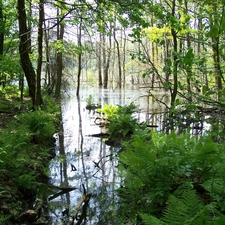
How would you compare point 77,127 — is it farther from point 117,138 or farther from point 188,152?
point 188,152

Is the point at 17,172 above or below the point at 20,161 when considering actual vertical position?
below

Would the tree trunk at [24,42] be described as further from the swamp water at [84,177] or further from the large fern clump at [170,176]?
the large fern clump at [170,176]

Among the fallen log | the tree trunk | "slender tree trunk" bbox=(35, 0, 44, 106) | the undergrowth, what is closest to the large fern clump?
the fallen log

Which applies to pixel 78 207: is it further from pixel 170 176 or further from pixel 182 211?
pixel 182 211

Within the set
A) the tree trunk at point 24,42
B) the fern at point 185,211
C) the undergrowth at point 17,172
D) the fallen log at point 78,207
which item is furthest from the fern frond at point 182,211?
the tree trunk at point 24,42

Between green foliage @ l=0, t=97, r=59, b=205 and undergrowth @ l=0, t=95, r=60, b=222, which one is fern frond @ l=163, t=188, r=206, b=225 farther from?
green foliage @ l=0, t=97, r=59, b=205

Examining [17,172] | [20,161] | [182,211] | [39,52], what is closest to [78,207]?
[17,172]

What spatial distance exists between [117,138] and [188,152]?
501 centimetres

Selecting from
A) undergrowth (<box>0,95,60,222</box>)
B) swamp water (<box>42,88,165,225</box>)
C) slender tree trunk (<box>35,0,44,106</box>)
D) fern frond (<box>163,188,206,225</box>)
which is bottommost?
swamp water (<box>42,88,165,225</box>)

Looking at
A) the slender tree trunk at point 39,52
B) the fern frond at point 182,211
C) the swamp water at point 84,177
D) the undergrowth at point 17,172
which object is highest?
the slender tree trunk at point 39,52

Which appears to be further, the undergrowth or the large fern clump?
the undergrowth

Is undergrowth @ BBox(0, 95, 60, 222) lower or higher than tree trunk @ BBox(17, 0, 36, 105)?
lower

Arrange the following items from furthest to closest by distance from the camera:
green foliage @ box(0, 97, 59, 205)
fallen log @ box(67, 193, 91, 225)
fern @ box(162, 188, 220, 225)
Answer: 1. green foliage @ box(0, 97, 59, 205)
2. fallen log @ box(67, 193, 91, 225)
3. fern @ box(162, 188, 220, 225)

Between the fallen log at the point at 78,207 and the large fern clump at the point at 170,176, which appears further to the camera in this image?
the fallen log at the point at 78,207
